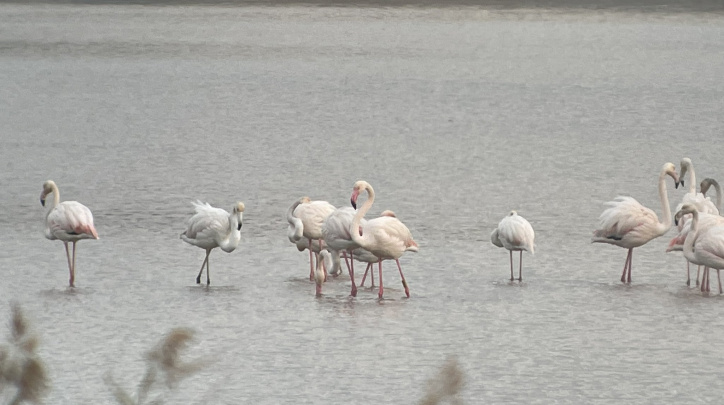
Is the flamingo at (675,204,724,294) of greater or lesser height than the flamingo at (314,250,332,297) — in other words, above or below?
above

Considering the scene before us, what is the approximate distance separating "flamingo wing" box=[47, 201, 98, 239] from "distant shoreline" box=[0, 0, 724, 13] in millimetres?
42741

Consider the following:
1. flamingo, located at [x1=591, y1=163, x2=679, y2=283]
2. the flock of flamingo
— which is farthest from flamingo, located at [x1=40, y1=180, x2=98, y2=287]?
flamingo, located at [x1=591, y1=163, x2=679, y2=283]

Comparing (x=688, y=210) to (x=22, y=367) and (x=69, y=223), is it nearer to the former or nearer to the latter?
(x=69, y=223)

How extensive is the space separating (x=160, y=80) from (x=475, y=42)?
12.7 meters

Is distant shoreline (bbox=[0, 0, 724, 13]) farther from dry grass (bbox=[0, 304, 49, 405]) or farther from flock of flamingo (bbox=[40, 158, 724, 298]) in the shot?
dry grass (bbox=[0, 304, 49, 405])

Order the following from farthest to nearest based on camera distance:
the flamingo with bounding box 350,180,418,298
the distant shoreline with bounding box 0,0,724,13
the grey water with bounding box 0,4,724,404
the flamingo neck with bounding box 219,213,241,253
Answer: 1. the distant shoreline with bounding box 0,0,724,13
2. the flamingo neck with bounding box 219,213,241,253
3. the flamingo with bounding box 350,180,418,298
4. the grey water with bounding box 0,4,724,404

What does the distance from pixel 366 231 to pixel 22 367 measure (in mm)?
6717

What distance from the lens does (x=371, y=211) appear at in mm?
12266

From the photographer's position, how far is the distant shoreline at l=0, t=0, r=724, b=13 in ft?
169

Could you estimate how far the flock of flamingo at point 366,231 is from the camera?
8734mm

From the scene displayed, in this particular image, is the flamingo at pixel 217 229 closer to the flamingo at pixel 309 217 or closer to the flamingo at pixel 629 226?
the flamingo at pixel 309 217

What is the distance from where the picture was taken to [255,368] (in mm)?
7309

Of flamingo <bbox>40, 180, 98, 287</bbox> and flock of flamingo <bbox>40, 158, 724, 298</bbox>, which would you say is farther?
flamingo <bbox>40, 180, 98, 287</bbox>

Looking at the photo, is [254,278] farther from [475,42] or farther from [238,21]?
[238,21]
